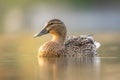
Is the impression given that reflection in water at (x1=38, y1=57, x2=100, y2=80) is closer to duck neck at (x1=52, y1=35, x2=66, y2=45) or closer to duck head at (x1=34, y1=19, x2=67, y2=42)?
duck neck at (x1=52, y1=35, x2=66, y2=45)

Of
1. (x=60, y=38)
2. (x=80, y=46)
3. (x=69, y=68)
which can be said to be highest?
(x=60, y=38)

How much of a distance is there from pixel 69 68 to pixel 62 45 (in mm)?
2658

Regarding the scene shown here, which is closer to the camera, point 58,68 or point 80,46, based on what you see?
point 58,68

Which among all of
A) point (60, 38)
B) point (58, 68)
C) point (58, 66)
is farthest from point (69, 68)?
point (60, 38)

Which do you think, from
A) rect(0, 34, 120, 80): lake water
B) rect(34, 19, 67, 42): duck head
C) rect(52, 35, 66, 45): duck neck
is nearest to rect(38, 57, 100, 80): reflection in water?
rect(0, 34, 120, 80): lake water

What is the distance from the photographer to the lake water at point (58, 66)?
37.7ft

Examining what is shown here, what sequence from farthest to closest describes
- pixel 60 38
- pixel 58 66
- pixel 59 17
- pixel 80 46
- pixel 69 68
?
pixel 59 17 < pixel 60 38 < pixel 80 46 < pixel 58 66 < pixel 69 68

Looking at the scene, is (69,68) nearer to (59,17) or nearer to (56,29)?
(56,29)

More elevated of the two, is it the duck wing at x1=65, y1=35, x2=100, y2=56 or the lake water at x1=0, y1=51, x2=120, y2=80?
the duck wing at x1=65, y1=35, x2=100, y2=56

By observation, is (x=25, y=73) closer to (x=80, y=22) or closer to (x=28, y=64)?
(x=28, y=64)

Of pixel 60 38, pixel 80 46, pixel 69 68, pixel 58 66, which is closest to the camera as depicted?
pixel 69 68

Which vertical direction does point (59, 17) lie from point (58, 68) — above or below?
above

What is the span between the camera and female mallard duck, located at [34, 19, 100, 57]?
48.4 ft

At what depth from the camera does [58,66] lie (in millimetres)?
12781
